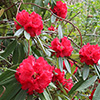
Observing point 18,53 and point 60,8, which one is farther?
point 60,8

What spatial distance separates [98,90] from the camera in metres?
0.84

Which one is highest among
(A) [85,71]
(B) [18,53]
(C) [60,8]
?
(C) [60,8]

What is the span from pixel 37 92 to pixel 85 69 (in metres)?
0.39

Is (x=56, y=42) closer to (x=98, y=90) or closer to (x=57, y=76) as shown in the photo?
(x=57, y=76)

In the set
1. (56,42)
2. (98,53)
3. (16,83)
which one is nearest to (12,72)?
(16,83)

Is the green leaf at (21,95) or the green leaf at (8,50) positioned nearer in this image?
the green leaf at (21,95)

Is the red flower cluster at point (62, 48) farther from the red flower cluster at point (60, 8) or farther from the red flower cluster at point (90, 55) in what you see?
the red flower cluster at point (60, 8)

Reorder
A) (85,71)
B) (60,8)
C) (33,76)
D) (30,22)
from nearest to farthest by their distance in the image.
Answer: (33,76)
(30,22)
(85,71)
(60,8)

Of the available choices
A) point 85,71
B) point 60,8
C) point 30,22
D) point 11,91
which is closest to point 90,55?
point 85,71

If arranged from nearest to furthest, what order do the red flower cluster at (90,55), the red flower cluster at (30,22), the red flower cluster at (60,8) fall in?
the red flower cluster at (30,22) < the red flower cluster at (90,55) < the red flower cluster at (60,8)

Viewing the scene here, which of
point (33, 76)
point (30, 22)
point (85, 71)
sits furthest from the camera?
point (85, 71)

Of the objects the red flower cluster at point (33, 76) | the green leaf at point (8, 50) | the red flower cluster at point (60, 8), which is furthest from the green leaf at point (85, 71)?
the red flower cluster at point (60, 8)

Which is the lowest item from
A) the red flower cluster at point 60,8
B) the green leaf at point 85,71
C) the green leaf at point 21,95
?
the green leaf at point 85,71

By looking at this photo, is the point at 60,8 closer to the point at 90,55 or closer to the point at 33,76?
the point at 90,55
